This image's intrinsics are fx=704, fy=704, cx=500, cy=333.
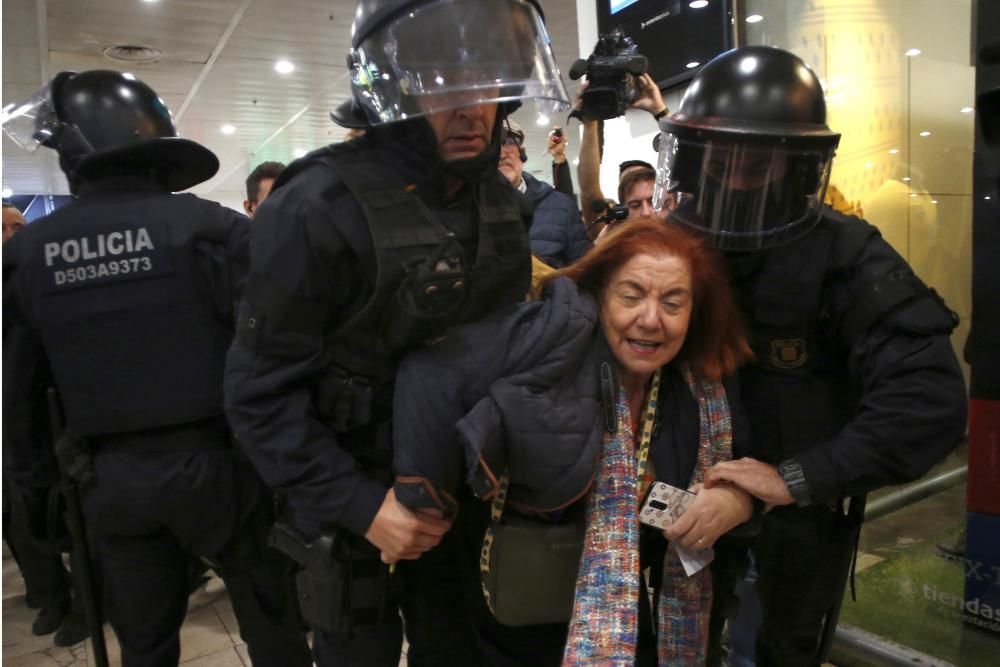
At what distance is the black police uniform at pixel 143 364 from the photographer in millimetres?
1687

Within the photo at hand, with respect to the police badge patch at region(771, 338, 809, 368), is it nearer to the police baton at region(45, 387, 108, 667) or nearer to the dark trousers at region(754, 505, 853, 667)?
the dark trousers at region(754, 505, 853, 667)

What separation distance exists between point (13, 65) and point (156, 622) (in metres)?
6.64

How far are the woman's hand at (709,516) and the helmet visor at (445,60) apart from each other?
0.78 meters

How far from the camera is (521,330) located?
116 centimetres

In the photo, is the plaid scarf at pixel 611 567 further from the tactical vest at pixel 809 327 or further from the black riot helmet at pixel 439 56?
the black riot helmet at pixel 439 56

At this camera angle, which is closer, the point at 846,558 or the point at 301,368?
the point at 301,368

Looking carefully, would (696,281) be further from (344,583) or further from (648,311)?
(344,583)

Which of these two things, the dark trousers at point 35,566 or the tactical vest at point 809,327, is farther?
the dark trousers at point 35,566

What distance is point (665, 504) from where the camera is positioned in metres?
1.29

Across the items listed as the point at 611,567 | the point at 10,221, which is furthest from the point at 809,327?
the point at 10,221

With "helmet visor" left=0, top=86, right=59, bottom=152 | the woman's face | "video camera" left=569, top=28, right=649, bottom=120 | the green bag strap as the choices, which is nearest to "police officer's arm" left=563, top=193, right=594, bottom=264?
"video camera" left=569, top=28, right=649, bottom=120

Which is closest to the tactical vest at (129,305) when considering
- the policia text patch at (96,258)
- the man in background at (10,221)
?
the policia text patch at (96,258)

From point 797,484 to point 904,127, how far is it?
2.63 m

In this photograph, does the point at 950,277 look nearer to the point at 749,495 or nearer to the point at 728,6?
the point at 728,6
